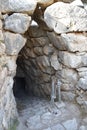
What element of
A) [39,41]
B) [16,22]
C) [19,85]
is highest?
[16,22]

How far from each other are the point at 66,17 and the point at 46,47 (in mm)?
1089

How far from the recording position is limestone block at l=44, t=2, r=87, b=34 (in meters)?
5.88

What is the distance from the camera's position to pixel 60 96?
258 inches

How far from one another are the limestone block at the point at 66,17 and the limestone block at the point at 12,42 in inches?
32.4

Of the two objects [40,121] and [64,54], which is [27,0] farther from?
[40,121]

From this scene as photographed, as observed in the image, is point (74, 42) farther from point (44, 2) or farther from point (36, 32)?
point (36, 32)

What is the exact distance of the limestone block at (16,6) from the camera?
Result: 5.52 m

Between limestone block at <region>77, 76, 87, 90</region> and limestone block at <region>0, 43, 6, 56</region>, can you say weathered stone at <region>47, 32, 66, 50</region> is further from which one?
limestone block at <region>0, 43, 6, 56</region>

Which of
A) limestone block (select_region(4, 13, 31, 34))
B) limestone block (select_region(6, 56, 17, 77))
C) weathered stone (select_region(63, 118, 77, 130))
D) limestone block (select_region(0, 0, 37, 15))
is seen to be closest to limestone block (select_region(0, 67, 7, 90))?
limestone block (select_region(6, 56, 17, 77))

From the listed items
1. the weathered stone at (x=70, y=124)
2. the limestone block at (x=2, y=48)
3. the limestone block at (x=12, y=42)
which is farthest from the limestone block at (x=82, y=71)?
the limestone block at (x=2, y=48)

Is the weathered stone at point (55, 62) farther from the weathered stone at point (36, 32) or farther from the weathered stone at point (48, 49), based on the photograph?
the weathered stone at point (36, 32)

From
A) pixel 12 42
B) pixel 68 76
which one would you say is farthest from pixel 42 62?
pixel 12 42

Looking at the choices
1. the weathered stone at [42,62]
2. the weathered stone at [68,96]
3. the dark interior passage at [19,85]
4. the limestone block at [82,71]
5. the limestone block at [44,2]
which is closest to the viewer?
the limestone block at [44,2]

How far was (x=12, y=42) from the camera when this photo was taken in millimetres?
5473
